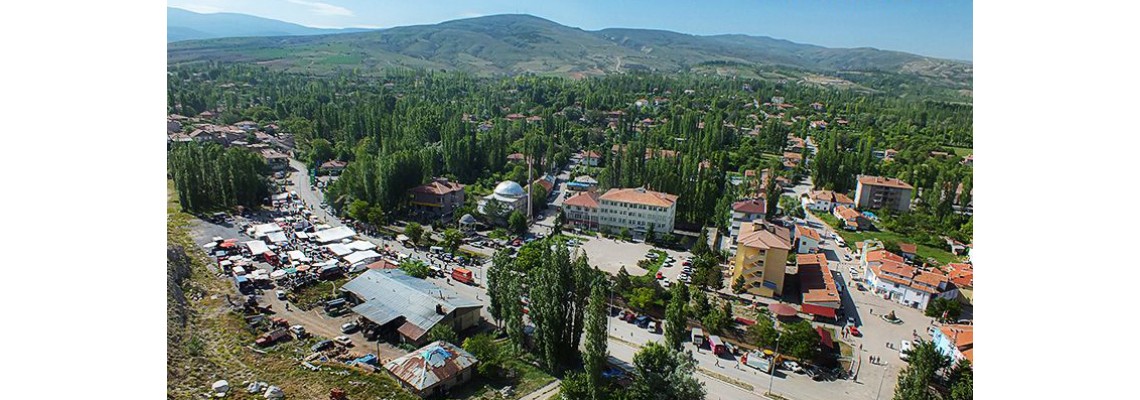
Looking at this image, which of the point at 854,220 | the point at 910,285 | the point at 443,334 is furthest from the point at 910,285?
the point at 443,334

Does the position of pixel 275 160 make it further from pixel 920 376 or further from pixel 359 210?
pixel 920 376

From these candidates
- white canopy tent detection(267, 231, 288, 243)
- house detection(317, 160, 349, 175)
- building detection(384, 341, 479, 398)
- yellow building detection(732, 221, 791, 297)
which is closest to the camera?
building detection(384, 341, 479, 398)

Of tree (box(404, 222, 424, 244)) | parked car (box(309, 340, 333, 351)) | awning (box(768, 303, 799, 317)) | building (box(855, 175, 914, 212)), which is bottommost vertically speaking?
parked car (box(309, 340, 333, 351))

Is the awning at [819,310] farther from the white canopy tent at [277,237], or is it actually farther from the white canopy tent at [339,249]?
the white canopy tent at [277,237]

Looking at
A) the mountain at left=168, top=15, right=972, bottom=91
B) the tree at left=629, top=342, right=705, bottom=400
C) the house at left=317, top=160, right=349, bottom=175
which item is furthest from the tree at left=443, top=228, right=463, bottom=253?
the mountain at left=168, top=15, right=972, bottom=91

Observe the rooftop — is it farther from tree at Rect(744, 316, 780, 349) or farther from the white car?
the white car

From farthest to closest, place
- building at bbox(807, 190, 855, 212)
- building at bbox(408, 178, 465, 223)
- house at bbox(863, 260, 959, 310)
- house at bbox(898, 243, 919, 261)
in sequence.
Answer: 1. building at bbox(807, 190, 855, 212)
2. building at bbox(408, 178, 465, 223)
3. house at bbox(898, 243, 919, 261)
4. house at bbox(863, 260, 959, 310)
